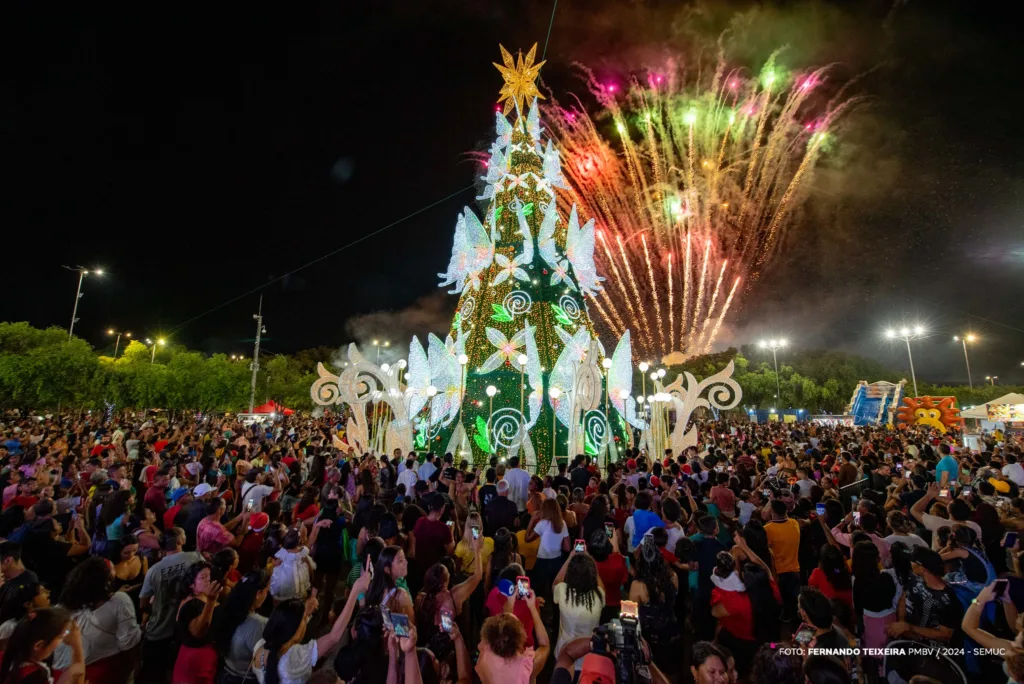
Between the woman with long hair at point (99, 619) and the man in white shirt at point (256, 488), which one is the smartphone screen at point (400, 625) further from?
the man in white shirt at point (256, 488)

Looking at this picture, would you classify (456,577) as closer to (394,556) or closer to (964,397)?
(394,556)

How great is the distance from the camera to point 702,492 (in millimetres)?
9305

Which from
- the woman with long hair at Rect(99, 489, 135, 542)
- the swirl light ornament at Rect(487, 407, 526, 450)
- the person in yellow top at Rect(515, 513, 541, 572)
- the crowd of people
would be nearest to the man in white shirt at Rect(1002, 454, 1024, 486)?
the crowd of people

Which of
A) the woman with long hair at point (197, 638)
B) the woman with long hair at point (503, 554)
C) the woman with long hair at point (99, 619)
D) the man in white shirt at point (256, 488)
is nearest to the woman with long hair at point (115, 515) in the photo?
the man in white shirt at point (256, 488)

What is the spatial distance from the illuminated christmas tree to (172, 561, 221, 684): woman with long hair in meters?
11.2

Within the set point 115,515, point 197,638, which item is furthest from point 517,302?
point 197,638

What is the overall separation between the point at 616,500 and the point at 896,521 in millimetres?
3600

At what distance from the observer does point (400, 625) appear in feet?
9.40

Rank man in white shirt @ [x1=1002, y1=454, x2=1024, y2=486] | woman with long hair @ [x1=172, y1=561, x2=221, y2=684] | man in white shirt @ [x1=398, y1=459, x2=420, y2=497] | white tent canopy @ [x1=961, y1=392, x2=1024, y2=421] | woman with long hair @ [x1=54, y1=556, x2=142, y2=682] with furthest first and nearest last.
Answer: white tent canopy @ [x1=961, y1=392, x2=1024, y2=421] → man in white shirt @ [x1=398, y1=459, x2=420, y2=497] → man in white shirt @ [x1=1002, y1=454, x2=1024, y2=486] → woman with long hair @ [x1=54, y1=556, x2=142, y2=682] → woman with long hair @ [x1=172, y1=561, x2=221, y2=684]

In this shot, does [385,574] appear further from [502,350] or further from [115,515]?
[502,350]

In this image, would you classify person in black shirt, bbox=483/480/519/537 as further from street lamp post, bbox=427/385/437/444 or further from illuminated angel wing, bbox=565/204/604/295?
illuminated angel wing, bbox=565/204/604/295

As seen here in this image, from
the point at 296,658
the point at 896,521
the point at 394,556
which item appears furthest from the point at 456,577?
the point at 896,521

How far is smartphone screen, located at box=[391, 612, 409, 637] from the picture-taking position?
9.34 ft

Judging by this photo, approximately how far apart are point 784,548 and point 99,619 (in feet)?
21.9
